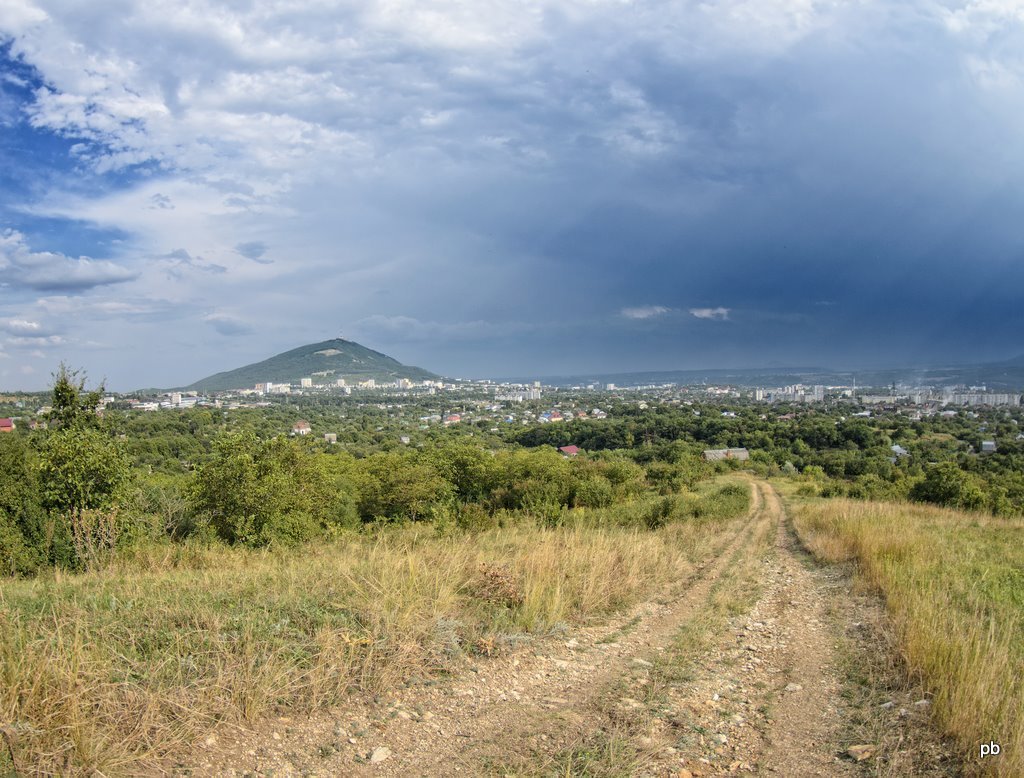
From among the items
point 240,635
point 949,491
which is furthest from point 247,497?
point 949,491

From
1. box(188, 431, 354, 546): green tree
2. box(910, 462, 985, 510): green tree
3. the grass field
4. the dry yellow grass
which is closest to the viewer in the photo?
the grass field

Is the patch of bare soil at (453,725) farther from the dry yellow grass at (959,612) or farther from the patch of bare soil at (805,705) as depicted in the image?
the dry yellow grass at (959,612)

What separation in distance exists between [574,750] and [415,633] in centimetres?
178

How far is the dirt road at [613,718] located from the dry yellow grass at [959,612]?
649 millimetres

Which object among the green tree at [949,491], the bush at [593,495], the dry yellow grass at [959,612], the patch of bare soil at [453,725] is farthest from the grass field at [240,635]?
the green tree at [949,491]

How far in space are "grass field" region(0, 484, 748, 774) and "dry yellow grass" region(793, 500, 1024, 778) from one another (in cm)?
308

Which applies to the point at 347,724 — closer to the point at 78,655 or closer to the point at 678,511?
the point at 78,655

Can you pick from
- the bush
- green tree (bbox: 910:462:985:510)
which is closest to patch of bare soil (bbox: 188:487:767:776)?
the bush

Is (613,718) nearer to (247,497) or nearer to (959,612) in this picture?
(959,612)

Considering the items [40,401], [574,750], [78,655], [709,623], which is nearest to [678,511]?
[709,623]

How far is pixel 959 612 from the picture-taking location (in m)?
5.85

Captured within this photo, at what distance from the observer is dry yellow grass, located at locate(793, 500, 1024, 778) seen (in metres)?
3.52

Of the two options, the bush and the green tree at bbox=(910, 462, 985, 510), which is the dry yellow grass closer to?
the bush

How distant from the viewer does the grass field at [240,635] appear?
130 inches
